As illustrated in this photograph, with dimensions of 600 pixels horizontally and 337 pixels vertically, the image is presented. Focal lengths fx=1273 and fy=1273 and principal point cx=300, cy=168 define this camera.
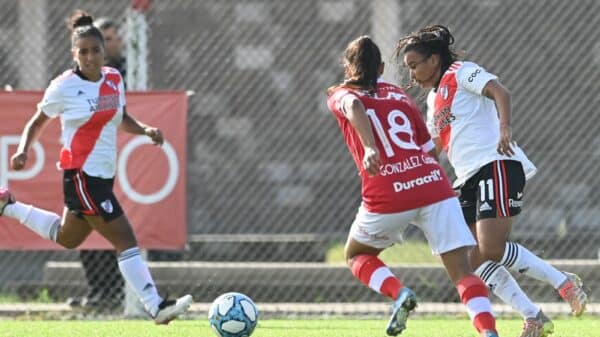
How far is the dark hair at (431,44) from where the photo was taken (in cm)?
723

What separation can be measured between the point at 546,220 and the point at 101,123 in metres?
6.62

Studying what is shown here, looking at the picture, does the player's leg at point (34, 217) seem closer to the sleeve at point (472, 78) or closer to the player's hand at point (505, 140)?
the sleeve at point (472, 78)

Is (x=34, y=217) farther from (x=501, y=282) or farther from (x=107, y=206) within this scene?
(x=501, y=282)

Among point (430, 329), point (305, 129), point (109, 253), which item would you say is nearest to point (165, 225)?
point (109, 253)

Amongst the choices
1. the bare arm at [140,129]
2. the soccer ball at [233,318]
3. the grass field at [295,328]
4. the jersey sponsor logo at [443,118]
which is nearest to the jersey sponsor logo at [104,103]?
the bare arm at [140,129]

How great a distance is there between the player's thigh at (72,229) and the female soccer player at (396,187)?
2557 millimetres

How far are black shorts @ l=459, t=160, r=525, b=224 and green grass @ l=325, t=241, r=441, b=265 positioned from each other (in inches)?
174

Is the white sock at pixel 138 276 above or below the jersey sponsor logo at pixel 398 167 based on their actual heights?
below

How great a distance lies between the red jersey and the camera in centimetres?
625

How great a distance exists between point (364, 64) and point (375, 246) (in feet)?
3.04

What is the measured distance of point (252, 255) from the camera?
12.4m

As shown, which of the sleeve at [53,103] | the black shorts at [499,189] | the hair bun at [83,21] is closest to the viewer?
the black shorts at [499,189]

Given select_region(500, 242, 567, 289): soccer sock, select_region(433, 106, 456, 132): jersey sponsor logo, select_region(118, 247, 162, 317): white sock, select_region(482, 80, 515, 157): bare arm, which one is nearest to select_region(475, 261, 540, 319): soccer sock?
select_region(500, 242, 567, 289): soccer sock

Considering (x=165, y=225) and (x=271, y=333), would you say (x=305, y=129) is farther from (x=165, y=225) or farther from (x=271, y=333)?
(x=271, y=333)
